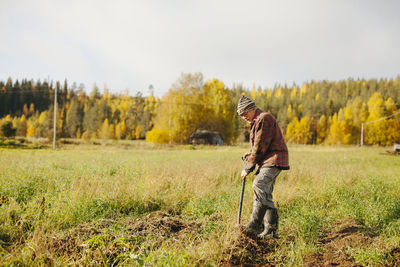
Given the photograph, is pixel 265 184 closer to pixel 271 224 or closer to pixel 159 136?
pixel 271 224

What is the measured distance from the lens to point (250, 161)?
3.74 meters

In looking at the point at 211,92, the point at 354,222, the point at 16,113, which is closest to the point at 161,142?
the point at 211,92

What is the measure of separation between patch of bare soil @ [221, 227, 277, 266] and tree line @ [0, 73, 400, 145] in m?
20.3

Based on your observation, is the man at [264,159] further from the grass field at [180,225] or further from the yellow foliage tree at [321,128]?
the yellow foliage tree at [321,128]

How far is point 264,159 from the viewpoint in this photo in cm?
374

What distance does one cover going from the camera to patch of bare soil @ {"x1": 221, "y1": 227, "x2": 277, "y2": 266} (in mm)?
3014

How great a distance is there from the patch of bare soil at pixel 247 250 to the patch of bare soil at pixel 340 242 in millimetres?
534

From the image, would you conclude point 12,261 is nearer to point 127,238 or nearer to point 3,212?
point 127,238

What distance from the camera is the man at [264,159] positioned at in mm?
3594

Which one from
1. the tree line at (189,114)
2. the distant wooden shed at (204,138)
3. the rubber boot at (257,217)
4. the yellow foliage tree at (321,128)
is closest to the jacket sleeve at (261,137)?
the rubber boot at (257,217)

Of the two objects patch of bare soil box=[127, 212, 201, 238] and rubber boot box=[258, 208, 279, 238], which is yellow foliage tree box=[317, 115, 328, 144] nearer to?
rubber boot box=[258, 208, 279, 238]

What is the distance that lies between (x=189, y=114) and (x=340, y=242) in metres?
32.1

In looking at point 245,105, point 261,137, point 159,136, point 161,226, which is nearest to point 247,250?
point 161,226

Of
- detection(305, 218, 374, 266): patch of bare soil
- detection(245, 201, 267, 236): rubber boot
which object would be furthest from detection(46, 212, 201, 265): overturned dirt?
detection(305, 218, 374, 266): patch of bare soil
